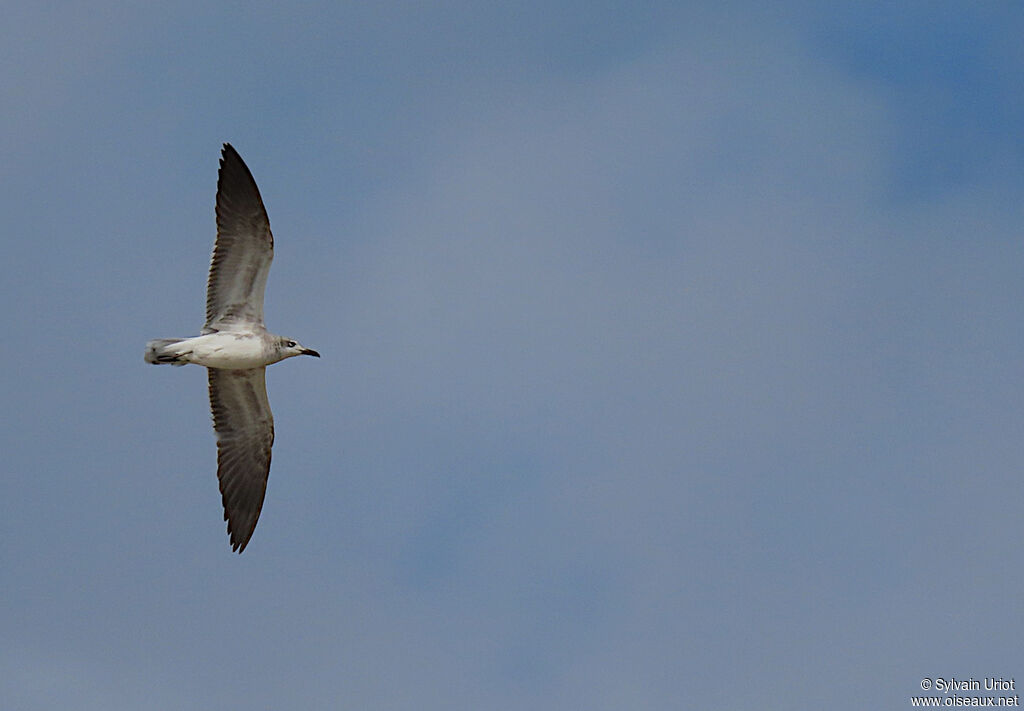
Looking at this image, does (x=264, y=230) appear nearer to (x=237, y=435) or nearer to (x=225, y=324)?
(x=225, y=324)

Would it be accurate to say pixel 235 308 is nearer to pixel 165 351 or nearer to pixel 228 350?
pixel 228 350

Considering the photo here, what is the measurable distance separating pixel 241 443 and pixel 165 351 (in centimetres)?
374

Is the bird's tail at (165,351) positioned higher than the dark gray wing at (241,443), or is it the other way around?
the bird's tail at (165,351)

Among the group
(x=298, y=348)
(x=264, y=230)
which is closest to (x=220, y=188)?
(x=264, y=230)

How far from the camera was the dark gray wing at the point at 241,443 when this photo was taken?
3441 centimetres

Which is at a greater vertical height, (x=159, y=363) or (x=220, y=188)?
(x=220, y=188)

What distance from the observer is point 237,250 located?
32.9 m

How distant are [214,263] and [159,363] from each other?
2.45 metres

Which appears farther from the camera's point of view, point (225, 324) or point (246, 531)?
point (246, 531)

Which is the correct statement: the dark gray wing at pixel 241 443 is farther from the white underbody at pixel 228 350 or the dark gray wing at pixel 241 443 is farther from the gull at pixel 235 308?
the white underbody at pixel 228 350

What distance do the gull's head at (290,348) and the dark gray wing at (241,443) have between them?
2.93 feet

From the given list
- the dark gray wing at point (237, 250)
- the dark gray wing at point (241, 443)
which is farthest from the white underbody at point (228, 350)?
the dark gray wing at point (241, 443)

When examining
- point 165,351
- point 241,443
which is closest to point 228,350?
point 165,351

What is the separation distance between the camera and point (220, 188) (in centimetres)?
3294
